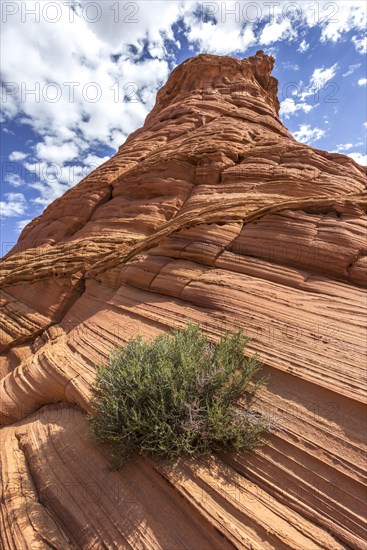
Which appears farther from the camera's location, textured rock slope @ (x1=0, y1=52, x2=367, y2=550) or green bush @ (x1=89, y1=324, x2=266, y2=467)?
green bush @ (x1=89, y1=324, x2=266, y2=467)

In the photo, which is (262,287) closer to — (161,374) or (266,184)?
(161,374)

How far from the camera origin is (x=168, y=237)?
30.7ft

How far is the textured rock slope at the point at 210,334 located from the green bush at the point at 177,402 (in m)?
0.27

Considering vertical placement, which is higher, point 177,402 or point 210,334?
point 210,334

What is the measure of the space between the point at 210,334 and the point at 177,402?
2.08m

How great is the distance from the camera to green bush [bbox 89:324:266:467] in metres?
4.07

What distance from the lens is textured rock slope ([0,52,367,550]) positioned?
3619 mm

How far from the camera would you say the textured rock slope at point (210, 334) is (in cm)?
362

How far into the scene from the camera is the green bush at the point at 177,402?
407 centimetres

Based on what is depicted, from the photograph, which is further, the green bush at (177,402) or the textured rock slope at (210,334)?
the green bush at (177,402)

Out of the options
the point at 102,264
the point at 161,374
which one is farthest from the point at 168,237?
the point at 161,374

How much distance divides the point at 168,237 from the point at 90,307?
11.6 ft

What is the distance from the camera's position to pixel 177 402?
4262mm

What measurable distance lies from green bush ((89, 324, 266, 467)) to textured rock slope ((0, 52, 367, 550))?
0.27m
